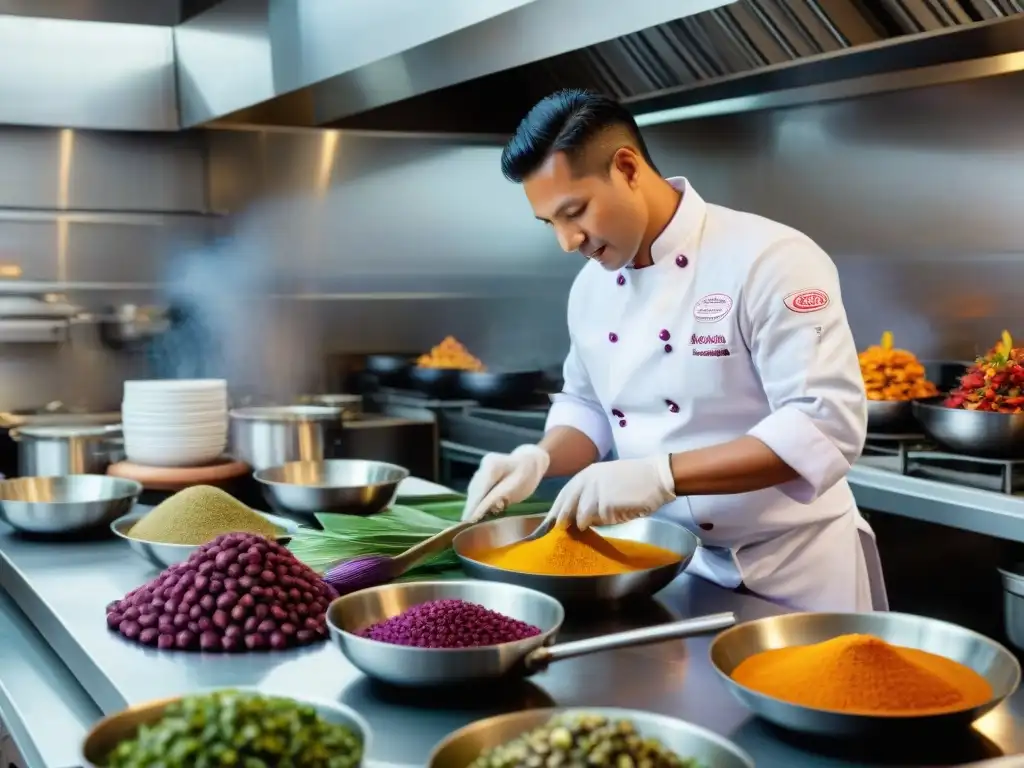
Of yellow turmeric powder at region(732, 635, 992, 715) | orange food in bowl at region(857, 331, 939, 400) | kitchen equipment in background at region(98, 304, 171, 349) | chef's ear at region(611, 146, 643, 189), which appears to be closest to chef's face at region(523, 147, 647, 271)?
chef's ear at region(611, 146, 643, 189)

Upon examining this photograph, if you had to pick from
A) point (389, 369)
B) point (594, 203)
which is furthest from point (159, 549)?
point (389, 369)

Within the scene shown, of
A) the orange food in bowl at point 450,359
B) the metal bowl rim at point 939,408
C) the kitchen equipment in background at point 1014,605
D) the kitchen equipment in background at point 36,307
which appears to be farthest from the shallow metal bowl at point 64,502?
the kitchen equipment in background at point 1014,605

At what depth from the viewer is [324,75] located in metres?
2.93

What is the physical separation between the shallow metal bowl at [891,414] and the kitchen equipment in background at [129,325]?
2472 mm

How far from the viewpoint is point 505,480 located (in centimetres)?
229

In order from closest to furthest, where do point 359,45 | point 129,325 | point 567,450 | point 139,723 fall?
point 139,723 < point 567,450 < point 359,45 < point 129,325

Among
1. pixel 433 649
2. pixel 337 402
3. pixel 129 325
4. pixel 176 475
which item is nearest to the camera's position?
pixel 433 649

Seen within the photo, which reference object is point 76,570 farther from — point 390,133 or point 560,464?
point 390,133

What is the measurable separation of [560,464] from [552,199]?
2.01 feet

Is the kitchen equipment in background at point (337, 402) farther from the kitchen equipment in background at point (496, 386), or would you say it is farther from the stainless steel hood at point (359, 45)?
the stainless steel hood at point (359, 45)

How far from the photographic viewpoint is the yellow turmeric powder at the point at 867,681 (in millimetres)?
1301

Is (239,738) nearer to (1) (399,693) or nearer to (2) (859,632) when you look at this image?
(1) (399,693)

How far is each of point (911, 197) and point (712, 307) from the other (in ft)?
5.45

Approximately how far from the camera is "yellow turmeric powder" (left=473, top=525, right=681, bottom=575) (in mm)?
1889
